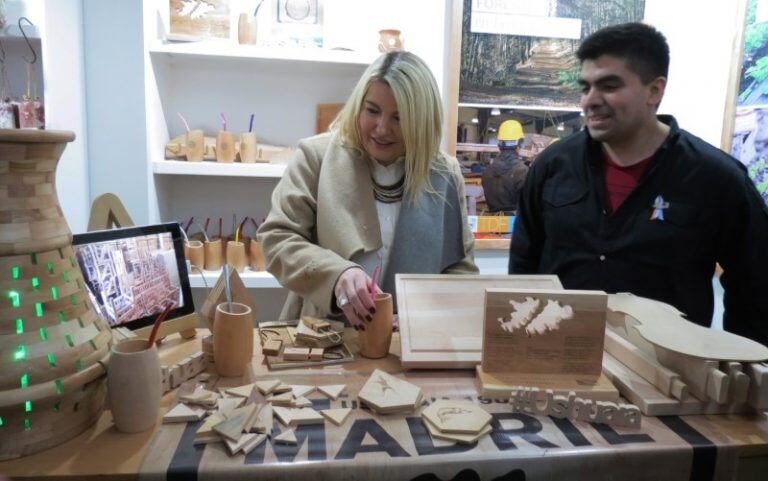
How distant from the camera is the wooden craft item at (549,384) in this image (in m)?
0.92

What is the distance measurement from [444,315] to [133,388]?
594mm

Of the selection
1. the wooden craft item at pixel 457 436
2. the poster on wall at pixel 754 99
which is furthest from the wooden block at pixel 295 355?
the poster on wall at pixel 754 99

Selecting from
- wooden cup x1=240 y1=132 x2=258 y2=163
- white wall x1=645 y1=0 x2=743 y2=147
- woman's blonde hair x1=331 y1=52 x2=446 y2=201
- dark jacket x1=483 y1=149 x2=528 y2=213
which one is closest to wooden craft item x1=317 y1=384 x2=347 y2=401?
woman's blonde hair x1=331 y1=52 x2=446 y2=201

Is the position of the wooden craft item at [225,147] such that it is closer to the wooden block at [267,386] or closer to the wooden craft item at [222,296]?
the wooden craft item at [222,296]

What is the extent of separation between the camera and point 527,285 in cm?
118

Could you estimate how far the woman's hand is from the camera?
1.08 meters

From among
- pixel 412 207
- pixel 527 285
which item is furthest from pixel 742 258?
pixel 412 207

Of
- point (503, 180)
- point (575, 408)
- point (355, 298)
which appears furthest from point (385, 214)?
point (503, 180)

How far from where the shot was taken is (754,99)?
8.41 ft

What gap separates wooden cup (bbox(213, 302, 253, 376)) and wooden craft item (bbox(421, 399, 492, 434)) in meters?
0.35

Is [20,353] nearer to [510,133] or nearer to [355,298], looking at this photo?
[355,298]

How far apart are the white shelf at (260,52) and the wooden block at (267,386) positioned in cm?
166

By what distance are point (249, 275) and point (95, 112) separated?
40.8 inches

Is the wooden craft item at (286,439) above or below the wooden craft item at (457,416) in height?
below
